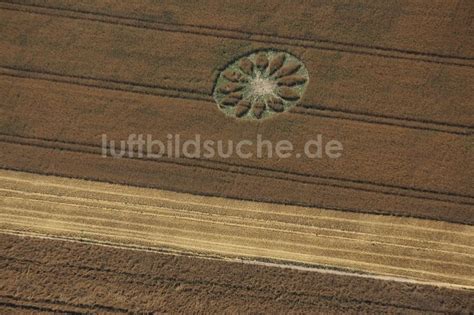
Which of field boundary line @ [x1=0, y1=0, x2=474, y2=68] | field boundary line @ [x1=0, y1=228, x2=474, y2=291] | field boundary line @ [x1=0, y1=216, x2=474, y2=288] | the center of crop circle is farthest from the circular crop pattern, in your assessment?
field boundary line @ [x1=0, y1=228, x2=474, y2=291]

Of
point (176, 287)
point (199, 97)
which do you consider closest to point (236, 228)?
point (176, 287)

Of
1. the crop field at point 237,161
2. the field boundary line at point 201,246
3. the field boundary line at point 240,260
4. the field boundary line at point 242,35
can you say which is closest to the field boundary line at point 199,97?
the crop field at point 237,161

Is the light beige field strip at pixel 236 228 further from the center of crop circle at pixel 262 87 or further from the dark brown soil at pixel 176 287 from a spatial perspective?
the center of crop circle at pixel 262 87

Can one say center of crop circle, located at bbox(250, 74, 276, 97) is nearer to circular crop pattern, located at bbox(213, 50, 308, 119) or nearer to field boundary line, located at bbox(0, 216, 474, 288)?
circular crop pattern, located at bbox(213, 50, 308, 119)

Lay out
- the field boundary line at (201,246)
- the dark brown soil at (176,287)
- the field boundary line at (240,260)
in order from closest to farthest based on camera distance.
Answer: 1. the dark brown soil at (176,287)
2. the field boundary line at (240,260)
3. the field boundary line at (201,246)

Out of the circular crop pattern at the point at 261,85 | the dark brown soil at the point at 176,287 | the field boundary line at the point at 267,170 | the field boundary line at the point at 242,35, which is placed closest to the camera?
the dark brown soil at the point at 176,287

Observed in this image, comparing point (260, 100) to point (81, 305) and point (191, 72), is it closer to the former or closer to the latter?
point (191, 72)
